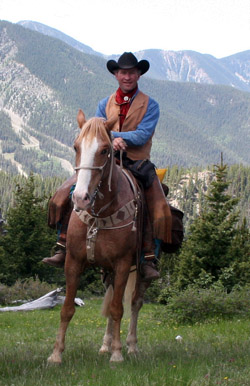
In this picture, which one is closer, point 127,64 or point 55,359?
point 55,359

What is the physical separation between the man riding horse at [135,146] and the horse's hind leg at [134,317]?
2.62 feet

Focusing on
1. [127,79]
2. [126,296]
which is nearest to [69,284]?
[126,296]

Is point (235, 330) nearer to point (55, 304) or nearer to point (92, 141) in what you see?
point (92, 141)

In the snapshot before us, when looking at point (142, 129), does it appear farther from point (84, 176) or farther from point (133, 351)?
point (133, 351)

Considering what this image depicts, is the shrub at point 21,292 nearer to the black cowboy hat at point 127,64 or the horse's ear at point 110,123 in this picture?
the black cowboy hat at point 127,64

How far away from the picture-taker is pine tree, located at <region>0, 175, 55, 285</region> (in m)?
39.1

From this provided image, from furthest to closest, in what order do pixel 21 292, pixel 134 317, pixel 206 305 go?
pixel 21 292 < pixel 206 305 < pixel 134 317

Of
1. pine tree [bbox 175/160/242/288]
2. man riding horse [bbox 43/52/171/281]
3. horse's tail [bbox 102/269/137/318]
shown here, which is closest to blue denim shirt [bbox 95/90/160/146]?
man riding horse [bbox 43/52/171/281]

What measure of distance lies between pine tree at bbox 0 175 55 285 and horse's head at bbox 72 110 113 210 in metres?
32.7

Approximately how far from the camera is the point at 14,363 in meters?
6.83

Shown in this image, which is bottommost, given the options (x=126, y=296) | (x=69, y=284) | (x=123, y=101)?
(x=126, y=296)

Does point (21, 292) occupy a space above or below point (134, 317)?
below

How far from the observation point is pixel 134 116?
829 cm

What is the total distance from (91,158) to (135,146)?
1931 millimetres
